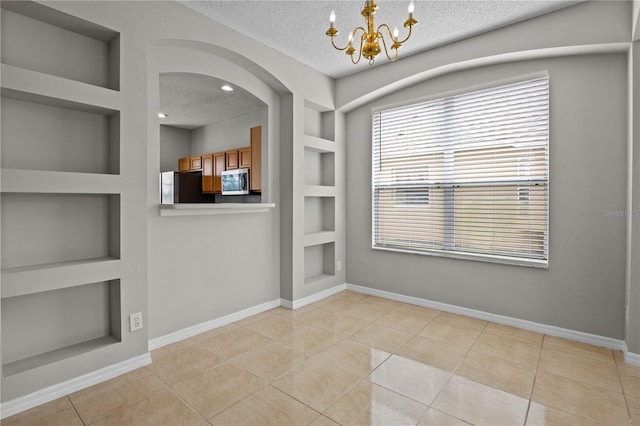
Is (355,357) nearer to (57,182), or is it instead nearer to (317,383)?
(317,383)

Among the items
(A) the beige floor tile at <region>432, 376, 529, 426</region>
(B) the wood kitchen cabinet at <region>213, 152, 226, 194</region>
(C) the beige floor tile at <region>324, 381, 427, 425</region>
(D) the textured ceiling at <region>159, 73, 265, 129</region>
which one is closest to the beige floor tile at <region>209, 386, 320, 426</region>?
(C) the beige floor tile at <region>324, 381, 427, 425</region>

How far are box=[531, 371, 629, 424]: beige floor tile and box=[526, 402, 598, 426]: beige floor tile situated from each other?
46 mm

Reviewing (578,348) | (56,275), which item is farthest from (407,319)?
(56,275)

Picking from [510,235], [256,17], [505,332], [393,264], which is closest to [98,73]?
[256,17]

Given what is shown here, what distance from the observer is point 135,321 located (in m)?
2.43

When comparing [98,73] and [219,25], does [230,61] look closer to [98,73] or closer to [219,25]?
[219,25]

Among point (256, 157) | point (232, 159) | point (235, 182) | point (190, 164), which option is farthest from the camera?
point (190, 164)

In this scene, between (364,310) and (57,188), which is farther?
(364,310)

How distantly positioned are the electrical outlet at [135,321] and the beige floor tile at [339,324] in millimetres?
1518

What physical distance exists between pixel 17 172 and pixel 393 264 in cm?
349

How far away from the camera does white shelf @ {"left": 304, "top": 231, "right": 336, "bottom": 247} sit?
156 inches

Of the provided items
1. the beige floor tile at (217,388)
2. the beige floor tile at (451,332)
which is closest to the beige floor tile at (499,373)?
the beige floor tile at (451,332)

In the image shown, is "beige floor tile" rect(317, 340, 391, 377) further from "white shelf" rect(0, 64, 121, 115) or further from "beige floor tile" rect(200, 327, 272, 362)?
"white shelf" rect(0, 64, 121, 115)

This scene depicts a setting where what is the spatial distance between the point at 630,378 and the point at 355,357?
187 centimetres
